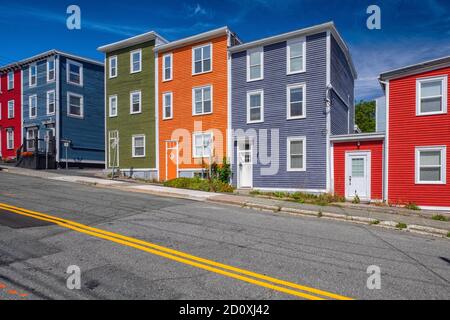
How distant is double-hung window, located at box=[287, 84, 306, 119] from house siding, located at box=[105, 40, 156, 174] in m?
10.3

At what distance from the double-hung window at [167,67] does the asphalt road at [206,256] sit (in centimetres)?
1412

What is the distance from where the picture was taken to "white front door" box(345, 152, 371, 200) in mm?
14945

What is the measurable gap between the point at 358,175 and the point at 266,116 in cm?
612

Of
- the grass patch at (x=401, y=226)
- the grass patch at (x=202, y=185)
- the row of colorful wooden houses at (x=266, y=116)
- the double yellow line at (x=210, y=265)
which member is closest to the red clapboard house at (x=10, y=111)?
the row of colorful wooden houses at (x=266, y=116)

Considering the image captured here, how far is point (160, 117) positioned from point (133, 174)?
500 centimetres

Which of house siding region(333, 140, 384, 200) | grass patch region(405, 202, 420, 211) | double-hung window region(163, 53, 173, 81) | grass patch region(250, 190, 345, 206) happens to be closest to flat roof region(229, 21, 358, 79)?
double-hung window region(163, 53, 173, 81)

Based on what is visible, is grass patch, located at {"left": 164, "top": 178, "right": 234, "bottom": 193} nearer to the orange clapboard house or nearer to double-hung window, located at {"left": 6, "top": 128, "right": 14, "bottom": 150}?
the orange clapboard house

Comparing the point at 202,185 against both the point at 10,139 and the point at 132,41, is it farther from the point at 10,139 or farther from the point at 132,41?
the point at 10,139

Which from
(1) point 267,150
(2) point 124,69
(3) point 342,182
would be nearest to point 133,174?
(2) point 124,69

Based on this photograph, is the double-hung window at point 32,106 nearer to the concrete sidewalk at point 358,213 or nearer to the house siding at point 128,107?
the house siding at point 128,107

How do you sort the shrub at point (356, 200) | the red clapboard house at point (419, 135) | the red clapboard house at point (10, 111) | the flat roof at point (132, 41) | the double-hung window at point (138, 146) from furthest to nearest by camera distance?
1. the red clapboard house at point (10, 111)
2. the double-hung window at point (138, 146)
3. the flat roof at point (132, 41)
4. the shrub at point (356, 200)
5. the red clapboard house at point (419, 135)

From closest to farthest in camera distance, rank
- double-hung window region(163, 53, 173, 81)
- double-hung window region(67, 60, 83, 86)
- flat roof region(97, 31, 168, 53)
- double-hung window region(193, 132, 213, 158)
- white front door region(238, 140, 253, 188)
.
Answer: white front door region(238, 140, 253, 188), double-hung window region(193, 132, 213, 158), double-hung window region(163, 53, 173, 81), flat roof region(97, 31, 168, 53), double-hung window region(67, 60, 83, 86)

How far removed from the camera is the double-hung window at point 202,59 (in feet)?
65.7
